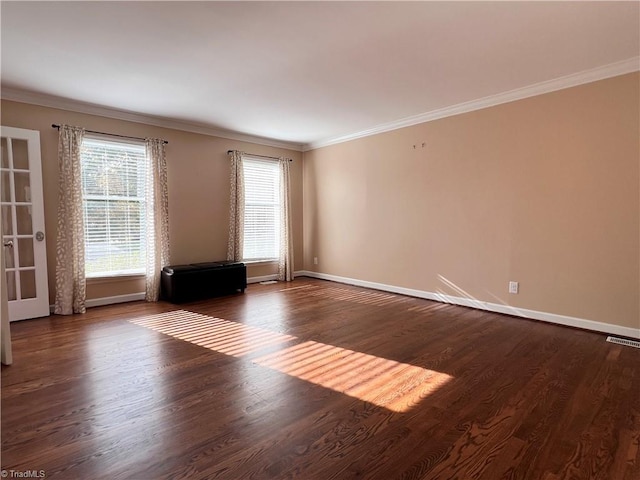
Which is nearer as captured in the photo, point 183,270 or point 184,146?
point 183,270

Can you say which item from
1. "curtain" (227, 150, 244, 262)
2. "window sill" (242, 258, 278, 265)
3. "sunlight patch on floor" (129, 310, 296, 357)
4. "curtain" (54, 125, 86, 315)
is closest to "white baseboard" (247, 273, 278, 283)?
"window sill" (242, 258, 278, 265)

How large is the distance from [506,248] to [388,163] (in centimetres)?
216

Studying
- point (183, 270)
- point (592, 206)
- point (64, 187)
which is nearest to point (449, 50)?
point (592, 206)

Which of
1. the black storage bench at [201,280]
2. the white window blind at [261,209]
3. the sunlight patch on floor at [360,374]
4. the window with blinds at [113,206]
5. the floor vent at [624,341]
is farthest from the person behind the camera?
the white window blind at [261,209]

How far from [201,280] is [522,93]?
15.7 ft

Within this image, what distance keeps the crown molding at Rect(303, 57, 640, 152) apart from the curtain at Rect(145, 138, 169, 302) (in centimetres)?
313

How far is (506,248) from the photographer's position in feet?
13.7

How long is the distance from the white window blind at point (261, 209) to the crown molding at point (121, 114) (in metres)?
0.39

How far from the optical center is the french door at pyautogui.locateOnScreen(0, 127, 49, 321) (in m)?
3.91

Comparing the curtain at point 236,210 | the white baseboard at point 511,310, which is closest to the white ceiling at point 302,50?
the curtain at point 236,210

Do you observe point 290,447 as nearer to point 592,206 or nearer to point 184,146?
point 592,206

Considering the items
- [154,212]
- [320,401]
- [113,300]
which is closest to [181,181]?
[154,212]

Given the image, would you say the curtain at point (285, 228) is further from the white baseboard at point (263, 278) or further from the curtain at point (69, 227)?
the curtain at point (69, 227)

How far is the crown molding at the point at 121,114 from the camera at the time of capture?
401 centimetres
